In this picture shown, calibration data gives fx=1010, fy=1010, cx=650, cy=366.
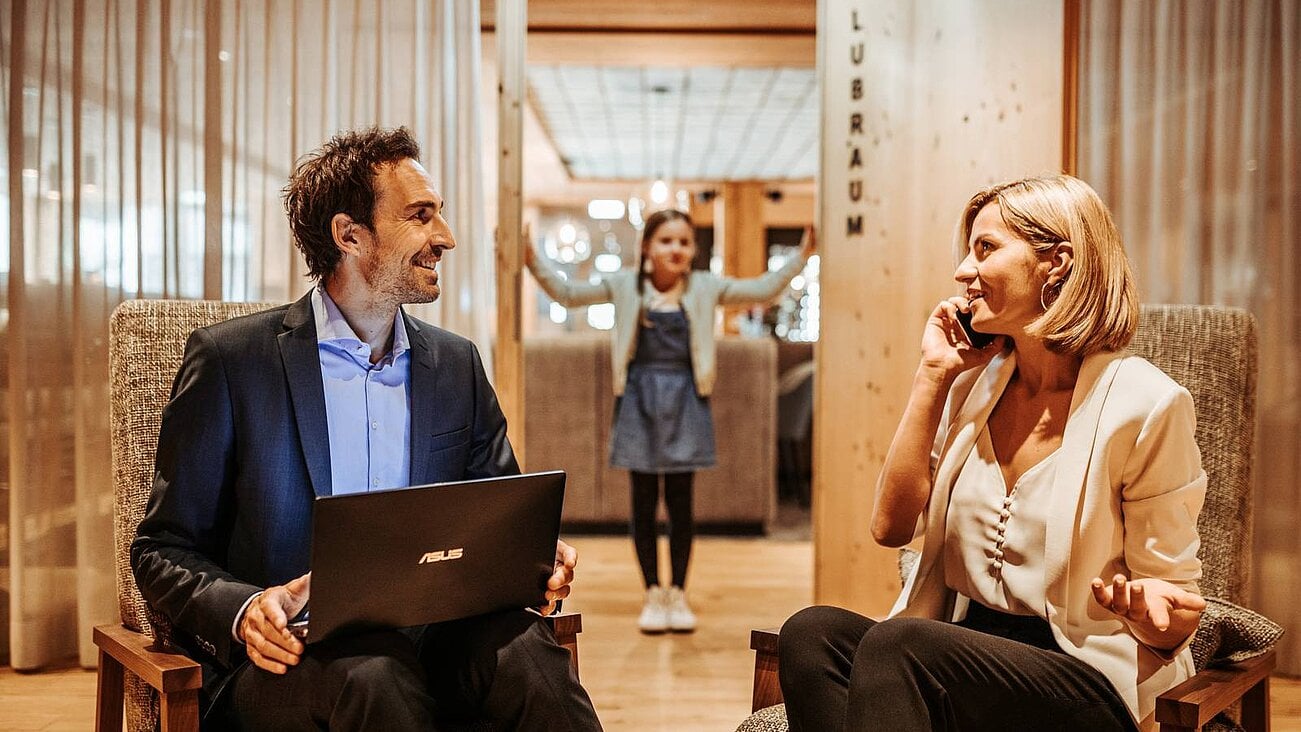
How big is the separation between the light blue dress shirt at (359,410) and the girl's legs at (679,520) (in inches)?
75.4

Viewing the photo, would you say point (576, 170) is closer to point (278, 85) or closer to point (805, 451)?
point (805, 451)

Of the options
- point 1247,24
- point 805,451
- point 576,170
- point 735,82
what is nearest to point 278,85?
point 1247,24

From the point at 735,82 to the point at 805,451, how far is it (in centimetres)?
317

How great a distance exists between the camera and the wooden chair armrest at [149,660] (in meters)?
1.24

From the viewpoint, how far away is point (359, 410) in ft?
5.20

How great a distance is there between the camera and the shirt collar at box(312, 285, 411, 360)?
1.60m

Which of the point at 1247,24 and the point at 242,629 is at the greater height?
the point at 1247,24

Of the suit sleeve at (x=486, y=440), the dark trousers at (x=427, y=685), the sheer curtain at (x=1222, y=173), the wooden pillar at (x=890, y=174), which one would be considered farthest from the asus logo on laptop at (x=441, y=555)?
the sheer curtain at (x=1222, y=173)

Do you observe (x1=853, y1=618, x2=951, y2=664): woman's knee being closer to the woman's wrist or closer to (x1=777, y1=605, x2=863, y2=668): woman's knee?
(x1=777, y1=605, x2=863, y2=668): woman's knee

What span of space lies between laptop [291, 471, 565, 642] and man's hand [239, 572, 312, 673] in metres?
0.02

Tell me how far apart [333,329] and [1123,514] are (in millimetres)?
1207

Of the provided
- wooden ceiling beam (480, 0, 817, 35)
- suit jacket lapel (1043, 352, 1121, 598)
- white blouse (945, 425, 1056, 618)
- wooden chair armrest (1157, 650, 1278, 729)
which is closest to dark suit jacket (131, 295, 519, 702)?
white blouse (945, 425, 1056, 618)

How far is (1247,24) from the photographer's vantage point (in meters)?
2.81

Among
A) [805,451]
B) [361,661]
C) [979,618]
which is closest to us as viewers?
[361,661]
